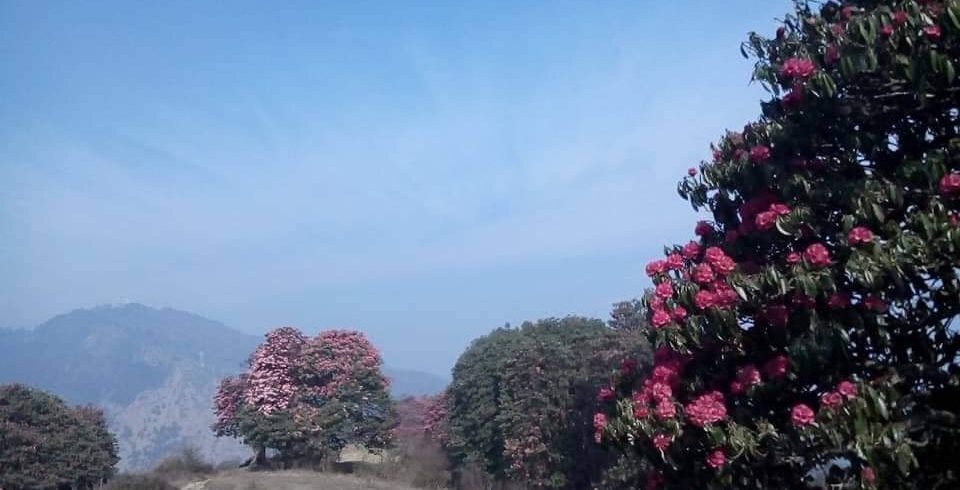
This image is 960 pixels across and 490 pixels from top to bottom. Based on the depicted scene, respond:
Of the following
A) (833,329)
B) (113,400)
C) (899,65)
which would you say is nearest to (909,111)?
(899,65)

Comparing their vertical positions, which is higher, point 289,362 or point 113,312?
point 113,312

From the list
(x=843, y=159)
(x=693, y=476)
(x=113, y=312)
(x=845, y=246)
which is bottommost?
(x=693, y=476)

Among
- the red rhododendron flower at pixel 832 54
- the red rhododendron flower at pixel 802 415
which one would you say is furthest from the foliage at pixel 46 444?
the red rhododendron flower at pixel 832 54

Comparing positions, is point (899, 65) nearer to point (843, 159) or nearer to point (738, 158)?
point (843, 159)

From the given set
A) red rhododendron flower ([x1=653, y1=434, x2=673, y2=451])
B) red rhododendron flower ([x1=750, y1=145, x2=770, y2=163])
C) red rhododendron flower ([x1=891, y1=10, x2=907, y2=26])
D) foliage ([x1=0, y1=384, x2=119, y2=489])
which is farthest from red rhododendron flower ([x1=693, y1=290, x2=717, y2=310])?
foliage ([x1=0, y1=384, x2=119, y2=489])

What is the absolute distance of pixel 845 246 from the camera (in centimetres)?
644

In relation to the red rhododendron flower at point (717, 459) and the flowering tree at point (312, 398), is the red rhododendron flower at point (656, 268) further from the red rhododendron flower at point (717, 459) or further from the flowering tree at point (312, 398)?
the flowering tree at point (312, 398)

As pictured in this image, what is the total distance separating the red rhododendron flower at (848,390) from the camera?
5.93 m

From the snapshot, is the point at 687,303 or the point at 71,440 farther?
the point at 71,440

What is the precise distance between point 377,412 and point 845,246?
87.9 ft

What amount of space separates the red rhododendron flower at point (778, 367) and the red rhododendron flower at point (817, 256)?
0.78 m

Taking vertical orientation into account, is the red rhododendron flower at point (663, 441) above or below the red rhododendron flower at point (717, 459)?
above

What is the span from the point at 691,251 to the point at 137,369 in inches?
4823

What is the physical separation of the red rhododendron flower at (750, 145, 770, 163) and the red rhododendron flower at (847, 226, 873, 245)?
5.24 ft
